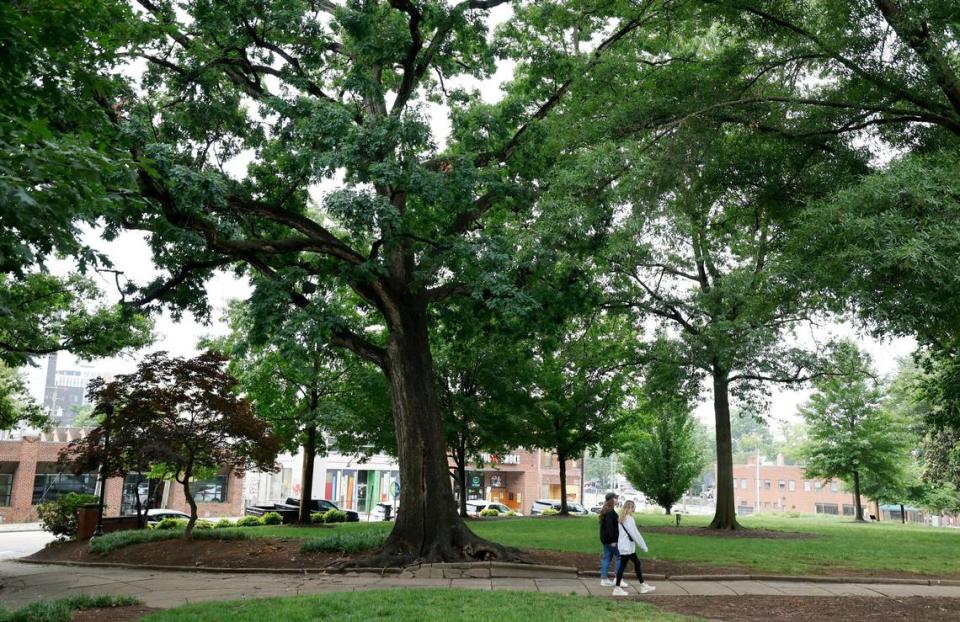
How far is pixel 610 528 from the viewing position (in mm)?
11039

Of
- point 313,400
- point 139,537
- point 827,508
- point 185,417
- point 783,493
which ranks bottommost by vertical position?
point 827,508

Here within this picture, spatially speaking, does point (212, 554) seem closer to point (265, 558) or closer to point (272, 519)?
point (265, 558)

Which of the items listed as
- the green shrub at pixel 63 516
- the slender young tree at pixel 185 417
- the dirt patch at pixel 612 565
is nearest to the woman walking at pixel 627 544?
the dirt patch at pixel 612 565

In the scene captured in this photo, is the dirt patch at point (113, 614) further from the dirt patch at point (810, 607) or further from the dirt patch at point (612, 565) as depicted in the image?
the dirt patch at point (612, 565)

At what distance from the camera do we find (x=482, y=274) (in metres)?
12.6

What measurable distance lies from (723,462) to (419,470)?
46.9 ft

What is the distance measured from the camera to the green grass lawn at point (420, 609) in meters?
7.76

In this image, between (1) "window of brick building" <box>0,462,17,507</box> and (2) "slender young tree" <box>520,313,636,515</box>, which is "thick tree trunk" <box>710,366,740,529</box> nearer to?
(2) "slender young tree" <box>520,313,636,515</box>

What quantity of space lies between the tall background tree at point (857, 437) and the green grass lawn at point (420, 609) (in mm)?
34622

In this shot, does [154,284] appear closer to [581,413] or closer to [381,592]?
[381,592]

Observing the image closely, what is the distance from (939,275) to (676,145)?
5.36m

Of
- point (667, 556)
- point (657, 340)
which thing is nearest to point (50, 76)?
point (667, 556)

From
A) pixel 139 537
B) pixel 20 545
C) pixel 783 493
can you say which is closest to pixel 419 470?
pixel 139 537

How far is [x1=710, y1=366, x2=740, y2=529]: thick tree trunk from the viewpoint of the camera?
76.7 feet
